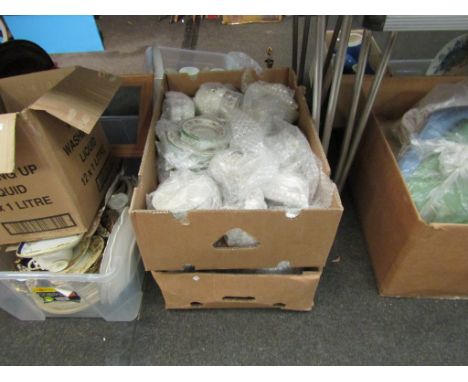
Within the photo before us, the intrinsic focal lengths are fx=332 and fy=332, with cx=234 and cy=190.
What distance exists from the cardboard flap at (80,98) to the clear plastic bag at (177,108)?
0.18 meters

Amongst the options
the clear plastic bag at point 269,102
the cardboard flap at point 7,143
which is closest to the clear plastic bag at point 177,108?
the clear plastic bag at point 269,102

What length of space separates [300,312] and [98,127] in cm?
76

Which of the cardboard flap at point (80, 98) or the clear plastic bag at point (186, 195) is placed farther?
the clear plastic bag at point (186, 195)

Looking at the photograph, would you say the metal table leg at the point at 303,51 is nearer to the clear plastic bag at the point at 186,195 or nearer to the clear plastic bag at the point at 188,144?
the clear plastic bag at the point at 188,144

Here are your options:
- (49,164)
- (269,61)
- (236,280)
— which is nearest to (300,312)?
(236,280)

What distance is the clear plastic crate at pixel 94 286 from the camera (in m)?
0.75

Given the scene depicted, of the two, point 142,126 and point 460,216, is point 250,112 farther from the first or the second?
point 460,216

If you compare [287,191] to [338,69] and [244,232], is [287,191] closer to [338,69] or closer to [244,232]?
[244,232]

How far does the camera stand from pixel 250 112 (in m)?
0.93

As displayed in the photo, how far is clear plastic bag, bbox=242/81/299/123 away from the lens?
0.92 metres

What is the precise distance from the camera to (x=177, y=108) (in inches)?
36.6

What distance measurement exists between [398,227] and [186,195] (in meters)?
0.55

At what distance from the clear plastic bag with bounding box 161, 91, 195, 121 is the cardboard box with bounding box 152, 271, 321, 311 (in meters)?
0.43

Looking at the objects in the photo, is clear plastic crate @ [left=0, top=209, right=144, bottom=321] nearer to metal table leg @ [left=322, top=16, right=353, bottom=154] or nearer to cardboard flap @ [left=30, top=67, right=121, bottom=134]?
cardboard flap @ [left=30, top=67, right=121, bottom=134]
